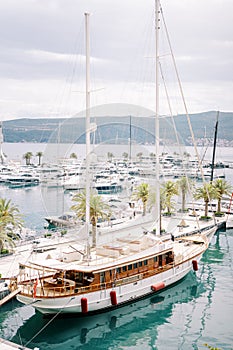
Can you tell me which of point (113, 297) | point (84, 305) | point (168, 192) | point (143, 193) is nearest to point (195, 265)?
point (113, 297)

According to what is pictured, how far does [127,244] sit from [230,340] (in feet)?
27.8

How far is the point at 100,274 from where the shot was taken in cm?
2362

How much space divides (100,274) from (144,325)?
3.36 meters

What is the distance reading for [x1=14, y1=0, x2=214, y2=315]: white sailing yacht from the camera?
874 inches

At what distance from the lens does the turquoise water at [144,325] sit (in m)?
20.6

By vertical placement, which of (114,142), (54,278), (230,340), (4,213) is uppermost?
(114,142)

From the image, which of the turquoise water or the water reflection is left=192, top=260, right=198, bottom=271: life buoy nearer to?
the turquoise water

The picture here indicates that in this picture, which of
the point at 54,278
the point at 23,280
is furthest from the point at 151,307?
the point at 23,280

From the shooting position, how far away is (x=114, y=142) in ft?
105

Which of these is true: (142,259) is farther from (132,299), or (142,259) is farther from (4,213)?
(4,213)

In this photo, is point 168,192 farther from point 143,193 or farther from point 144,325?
point 144,325

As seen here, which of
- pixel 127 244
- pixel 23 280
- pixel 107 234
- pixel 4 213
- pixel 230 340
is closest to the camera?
pixel 230 340

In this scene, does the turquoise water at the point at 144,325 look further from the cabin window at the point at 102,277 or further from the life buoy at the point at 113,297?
the cabin window at the point at 102,277

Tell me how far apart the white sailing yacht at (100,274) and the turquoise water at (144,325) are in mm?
689
